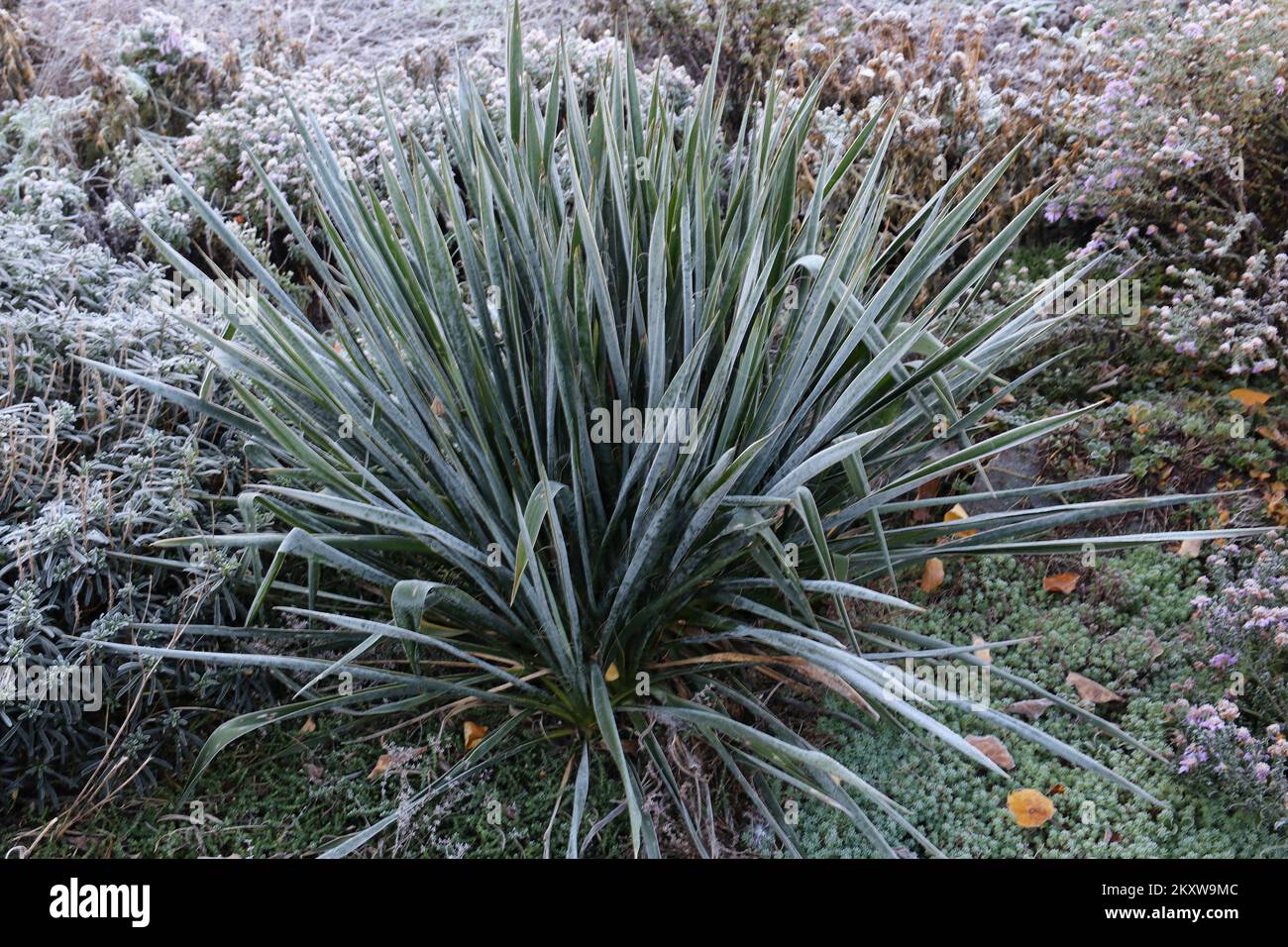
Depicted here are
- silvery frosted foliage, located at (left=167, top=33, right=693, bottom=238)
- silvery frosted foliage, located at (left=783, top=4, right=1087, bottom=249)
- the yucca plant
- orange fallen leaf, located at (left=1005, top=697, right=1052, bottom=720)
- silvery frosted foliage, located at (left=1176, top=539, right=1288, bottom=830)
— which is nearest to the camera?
the yucca plant

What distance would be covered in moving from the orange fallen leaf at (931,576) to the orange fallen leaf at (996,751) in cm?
55

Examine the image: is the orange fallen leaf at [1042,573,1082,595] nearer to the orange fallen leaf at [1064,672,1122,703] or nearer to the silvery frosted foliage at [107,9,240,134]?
the orange fallen leaf at [1064,672,1122,703]

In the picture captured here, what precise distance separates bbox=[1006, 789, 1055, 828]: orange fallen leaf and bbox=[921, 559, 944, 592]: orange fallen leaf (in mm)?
701

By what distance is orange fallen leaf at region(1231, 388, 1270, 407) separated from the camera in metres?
3.45

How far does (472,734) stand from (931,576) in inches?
53.1

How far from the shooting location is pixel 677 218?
2.65 metres

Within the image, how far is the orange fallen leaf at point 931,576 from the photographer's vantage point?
3143mm

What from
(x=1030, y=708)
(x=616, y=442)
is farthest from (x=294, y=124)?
(x=1030, y=708)

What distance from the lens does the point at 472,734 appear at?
2699 millimetres

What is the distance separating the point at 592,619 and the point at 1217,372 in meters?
2.37

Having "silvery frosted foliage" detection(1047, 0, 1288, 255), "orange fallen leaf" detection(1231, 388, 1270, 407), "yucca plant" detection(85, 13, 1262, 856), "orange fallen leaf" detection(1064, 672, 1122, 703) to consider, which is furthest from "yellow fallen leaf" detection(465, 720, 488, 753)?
"silvery frosted foliage" detection(1047, 0, 1288, 255)

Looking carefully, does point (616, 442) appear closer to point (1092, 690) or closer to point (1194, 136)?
point (1092, 690)

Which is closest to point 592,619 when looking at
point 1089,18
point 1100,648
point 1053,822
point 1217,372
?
point 1053,822

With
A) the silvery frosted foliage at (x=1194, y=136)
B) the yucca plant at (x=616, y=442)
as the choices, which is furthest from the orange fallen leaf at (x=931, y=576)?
the silvery frosted foliage at (x=1194, y=136)
